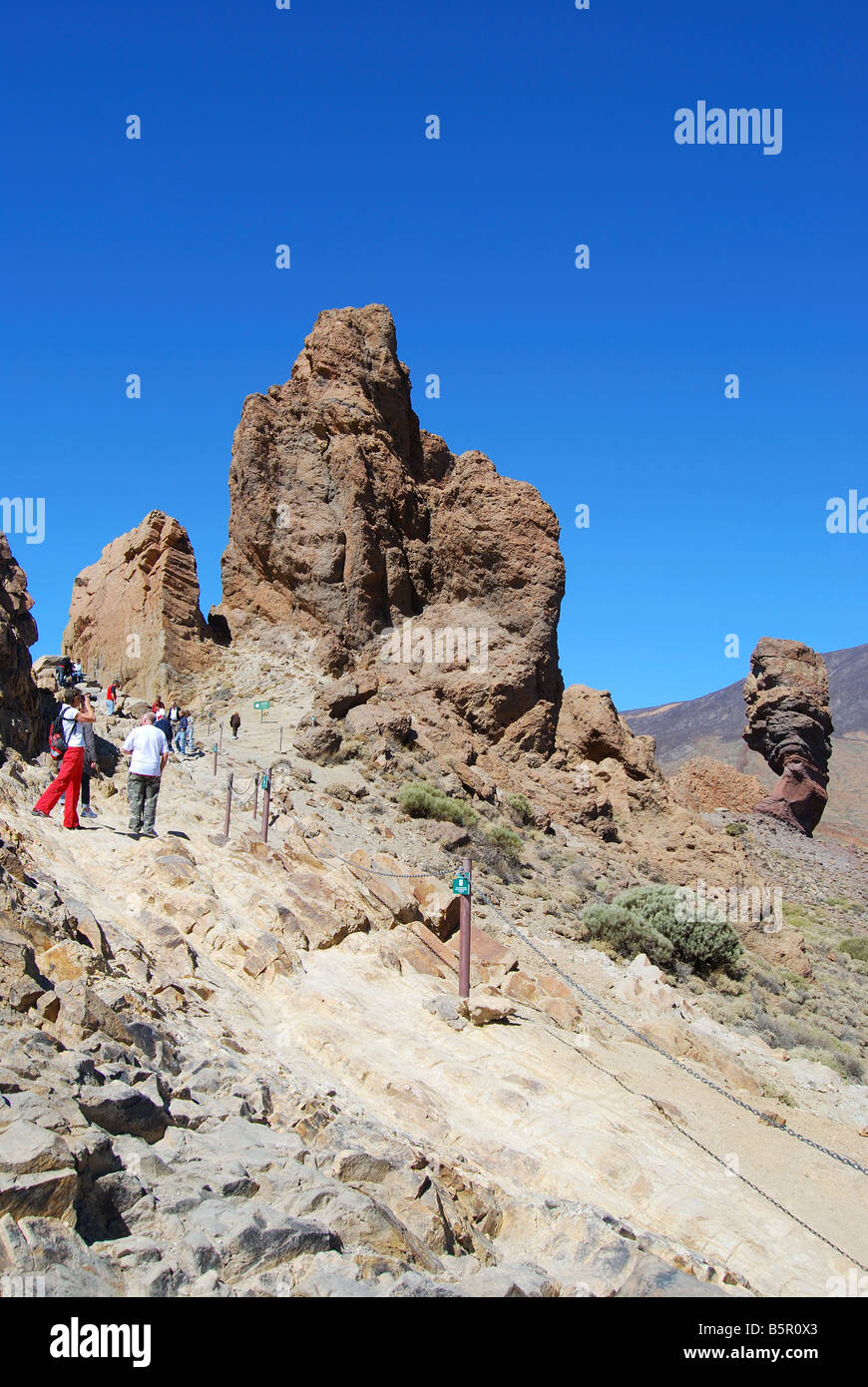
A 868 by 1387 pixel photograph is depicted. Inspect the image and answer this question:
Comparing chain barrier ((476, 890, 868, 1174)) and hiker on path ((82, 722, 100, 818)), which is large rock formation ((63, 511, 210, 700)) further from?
chain barrier ((476, 890, 868, 1174))

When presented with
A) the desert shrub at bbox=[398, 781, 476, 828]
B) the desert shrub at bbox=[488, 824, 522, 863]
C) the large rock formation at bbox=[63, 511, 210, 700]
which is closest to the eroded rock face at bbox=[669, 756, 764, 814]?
the large rock formation at bbox=[63, 511, 210, 700]

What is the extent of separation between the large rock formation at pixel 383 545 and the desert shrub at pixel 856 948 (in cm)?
899

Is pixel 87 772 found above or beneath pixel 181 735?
beneath

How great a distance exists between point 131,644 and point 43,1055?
25.2 meters

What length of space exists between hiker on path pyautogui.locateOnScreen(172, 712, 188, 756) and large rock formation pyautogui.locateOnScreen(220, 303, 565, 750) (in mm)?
7510

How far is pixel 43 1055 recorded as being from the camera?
159 inches

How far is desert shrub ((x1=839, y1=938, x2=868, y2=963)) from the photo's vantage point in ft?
73.5

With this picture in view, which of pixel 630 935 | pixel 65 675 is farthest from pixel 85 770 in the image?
pixel 65 675

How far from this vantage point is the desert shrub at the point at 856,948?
73.5ft

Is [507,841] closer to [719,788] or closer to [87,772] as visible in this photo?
[87,772]

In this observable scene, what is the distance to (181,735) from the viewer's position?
1941 centimetres

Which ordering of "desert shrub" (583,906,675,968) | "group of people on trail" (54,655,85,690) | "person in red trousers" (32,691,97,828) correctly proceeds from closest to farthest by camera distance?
"person in red trousers" (32,691,97,828) < "desert shrub" (583,906,675,968) < "group of people on trail" (54,655,85,690)

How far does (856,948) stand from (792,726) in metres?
21.7
